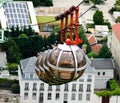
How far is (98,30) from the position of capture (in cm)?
5650

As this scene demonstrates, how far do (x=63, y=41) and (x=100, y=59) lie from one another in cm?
3168

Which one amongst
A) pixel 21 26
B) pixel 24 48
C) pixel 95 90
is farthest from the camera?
pixel 21 26

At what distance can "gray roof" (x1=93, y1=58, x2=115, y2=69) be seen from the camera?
148 ft

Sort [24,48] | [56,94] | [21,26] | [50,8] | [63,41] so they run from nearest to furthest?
[63,41] → [56,94] → [24,48] → [21,26] → [50,8]

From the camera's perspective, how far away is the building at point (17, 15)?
55.1 metres

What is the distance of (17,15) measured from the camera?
57.2 metres

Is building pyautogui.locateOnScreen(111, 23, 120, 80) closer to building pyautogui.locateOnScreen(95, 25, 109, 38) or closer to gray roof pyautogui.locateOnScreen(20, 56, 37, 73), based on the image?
building pyautogui.locateOnScreen(95, 25, 109, 38)

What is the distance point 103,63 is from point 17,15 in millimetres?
14796

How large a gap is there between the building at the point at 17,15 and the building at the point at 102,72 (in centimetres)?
1031

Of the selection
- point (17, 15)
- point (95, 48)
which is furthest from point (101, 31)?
point (17, 15)

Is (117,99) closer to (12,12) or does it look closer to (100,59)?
(100,59)

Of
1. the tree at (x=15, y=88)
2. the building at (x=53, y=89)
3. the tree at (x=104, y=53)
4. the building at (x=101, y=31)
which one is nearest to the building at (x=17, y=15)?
the building at (x=101, y=31)

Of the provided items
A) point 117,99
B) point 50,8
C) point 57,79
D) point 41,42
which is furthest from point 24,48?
point 57,79

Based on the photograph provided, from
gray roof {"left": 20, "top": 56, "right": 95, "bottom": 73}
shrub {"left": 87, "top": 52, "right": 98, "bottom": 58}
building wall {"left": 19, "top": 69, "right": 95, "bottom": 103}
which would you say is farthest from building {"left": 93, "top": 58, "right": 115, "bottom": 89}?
building wall {"left": 19, "top": 69, "right": 95, "bottom": 103}
